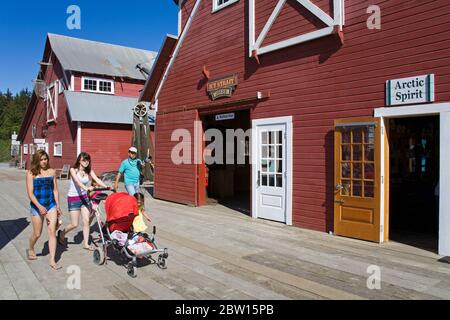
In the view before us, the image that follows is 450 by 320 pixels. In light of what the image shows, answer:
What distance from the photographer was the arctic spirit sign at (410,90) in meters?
6.33

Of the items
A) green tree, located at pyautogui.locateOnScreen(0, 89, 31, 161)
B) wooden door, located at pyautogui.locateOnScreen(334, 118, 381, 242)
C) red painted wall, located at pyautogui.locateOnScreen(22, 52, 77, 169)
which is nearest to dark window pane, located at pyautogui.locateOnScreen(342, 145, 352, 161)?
wooden door, located at pyautogui.locateOnScreen(334, 118, 381, 242)

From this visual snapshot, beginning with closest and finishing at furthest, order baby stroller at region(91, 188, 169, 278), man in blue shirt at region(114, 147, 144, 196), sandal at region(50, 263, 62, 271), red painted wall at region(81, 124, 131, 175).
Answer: baby stroller at region(91, 188, 169, 278), sandal at region(50, 263, 62, 271), man in blue shirt at region(114, 147, 144, 196), red painted wall at region(81, 124, 131, 175)

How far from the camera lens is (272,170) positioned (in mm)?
9242

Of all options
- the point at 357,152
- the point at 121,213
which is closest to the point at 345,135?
the point at 357,152

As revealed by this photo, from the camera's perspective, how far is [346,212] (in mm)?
7469

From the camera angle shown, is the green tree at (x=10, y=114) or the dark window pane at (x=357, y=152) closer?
the dark window pane at (x=357, y=152)

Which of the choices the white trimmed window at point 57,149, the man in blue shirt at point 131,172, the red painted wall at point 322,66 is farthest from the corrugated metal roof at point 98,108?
the man in blue shirt at point 131,172

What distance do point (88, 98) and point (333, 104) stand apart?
783 inches

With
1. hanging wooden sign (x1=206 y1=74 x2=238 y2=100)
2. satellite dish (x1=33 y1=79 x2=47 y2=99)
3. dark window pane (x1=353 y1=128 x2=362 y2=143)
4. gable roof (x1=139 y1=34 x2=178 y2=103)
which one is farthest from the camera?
satellite dish (x1=33 y1=79 x2=47 y2=99)

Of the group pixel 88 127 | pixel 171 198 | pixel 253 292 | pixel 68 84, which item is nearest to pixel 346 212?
pixel 253 292

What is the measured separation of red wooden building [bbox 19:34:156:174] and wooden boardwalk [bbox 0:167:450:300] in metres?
15.6

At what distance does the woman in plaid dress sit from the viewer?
555 cm

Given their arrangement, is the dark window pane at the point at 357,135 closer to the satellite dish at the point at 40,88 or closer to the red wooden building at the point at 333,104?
the red wooden building at the point at 333,104

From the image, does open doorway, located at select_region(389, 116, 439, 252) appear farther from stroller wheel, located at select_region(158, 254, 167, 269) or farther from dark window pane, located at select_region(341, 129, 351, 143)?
stroller wheel, located at select_region(158, 254, 167, 269)
